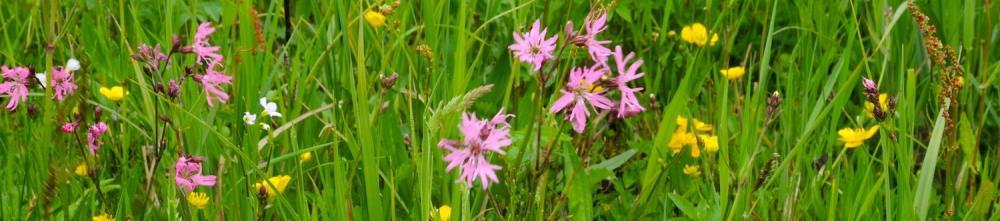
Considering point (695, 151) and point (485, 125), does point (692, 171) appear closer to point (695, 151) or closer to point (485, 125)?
point (695, 151)

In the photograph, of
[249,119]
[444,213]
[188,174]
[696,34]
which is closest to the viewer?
[188,174]

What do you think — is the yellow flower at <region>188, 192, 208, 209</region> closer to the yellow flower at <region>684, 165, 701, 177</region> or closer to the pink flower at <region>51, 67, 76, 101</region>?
the pink flower at <region>51, 67, 76, 101</region>

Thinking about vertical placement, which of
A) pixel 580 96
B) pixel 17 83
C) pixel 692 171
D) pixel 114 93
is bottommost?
pixel 692 171

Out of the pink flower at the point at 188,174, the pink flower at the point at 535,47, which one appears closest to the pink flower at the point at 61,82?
the pink flower at the point at 188,174

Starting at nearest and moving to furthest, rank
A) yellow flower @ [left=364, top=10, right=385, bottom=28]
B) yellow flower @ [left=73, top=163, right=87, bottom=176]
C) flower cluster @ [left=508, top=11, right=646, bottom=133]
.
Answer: flower cluster @ [left=508, top=11, right=646, bottom=133], yellow flower @ [left=73, top=163, right=87, bottom=176], yellow flower @ [left=364, top=10, right=385, bottom=28]

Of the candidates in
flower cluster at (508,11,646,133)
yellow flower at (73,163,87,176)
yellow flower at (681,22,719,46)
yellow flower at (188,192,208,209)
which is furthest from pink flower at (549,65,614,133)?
yellow flower at (681,22,719,46)

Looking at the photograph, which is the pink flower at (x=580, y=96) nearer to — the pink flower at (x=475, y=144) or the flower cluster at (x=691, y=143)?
the pink flower at (x=475, y=144)

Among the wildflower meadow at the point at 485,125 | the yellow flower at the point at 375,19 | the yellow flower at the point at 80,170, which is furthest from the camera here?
the yellow flower at the point at 375,19

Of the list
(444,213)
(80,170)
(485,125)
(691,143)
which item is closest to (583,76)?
(485,125)
